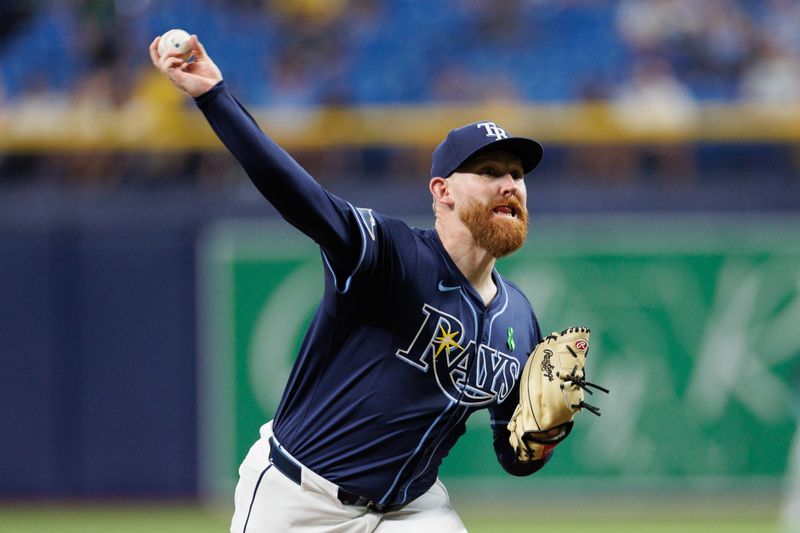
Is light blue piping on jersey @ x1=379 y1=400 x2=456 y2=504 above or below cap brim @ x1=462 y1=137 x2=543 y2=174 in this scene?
below

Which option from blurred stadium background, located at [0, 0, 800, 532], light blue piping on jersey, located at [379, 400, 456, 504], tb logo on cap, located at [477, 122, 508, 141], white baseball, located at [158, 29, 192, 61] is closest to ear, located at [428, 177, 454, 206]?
tb logo on cap, located at [477, 122, 508, 141]

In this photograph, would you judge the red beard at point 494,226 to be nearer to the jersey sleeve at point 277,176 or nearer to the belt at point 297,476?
the jersey sleeve at point 277,176

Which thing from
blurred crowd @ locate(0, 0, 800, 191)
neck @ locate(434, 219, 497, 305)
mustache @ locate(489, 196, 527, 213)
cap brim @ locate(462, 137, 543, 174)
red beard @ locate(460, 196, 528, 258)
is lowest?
neck @ locate(434, 219, 497, 305)

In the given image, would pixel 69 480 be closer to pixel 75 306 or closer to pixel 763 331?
pixel 75 306

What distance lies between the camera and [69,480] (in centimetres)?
1072

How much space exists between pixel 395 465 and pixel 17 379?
7.17 metres

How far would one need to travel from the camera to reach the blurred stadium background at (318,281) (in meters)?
10.6

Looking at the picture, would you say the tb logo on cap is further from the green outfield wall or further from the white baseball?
the green outfield wall

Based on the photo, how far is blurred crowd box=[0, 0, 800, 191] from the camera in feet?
37.5

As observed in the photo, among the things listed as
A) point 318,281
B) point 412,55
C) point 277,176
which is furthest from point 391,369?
point 412,55

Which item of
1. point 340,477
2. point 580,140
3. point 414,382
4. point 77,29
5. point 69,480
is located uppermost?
point 77,29

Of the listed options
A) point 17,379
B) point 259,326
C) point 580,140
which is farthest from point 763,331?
point 17,379

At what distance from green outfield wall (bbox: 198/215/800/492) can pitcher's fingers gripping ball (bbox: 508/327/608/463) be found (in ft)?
19.5

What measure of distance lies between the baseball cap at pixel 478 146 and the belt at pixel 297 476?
1117mm
